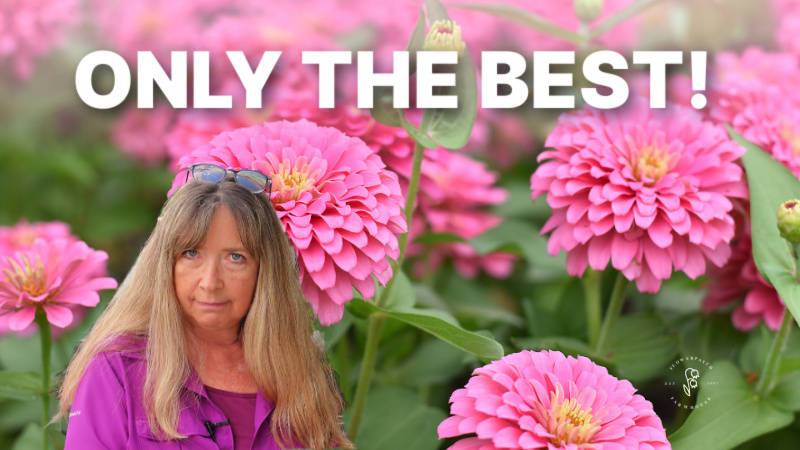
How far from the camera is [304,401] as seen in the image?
2.17ft

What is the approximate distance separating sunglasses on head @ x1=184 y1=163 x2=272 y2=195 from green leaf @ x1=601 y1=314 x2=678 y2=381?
17.1 inches

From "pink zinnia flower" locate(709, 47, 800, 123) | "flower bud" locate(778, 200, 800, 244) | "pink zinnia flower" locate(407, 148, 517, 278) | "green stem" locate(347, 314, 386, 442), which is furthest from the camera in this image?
"pink zinnia flower" locate(407, 148, 517, 278)

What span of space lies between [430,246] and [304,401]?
0.52 metres

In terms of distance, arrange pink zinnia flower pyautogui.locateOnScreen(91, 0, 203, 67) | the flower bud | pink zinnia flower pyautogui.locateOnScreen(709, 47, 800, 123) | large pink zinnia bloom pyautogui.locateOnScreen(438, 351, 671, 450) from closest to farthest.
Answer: large pink zinnia bloom pyautogui.locateOnScreen(438, 351, 671, 450), the flower bud, pink zinnia flower pyautogui.locateOnScreen(709, 47, 800, 123), pink zinnia flower pyautogui.locateOnScreen(91, 0, 203, 67)

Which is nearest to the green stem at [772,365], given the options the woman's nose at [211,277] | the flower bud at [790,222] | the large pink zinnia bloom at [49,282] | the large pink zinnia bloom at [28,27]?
the flower bud at [790,222]

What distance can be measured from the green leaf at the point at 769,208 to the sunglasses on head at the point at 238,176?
1.54 ft

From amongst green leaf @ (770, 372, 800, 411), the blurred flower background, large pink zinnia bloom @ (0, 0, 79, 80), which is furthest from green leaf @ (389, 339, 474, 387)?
large pink zinnia bloom @ (0, 0, 79, 80)

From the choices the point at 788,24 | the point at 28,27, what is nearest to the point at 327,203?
the point at 28,27

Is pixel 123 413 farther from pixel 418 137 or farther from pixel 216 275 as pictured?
pixel 418 137

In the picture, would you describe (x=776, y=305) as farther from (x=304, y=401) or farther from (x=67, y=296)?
(x=67, y=296)

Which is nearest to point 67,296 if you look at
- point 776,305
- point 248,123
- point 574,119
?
point 248,123

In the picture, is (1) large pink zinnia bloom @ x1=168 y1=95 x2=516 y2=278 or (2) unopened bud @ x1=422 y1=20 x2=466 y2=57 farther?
(1) large pink zinnia bloom @ x1=168 y1=95 x2=516 y2=278
